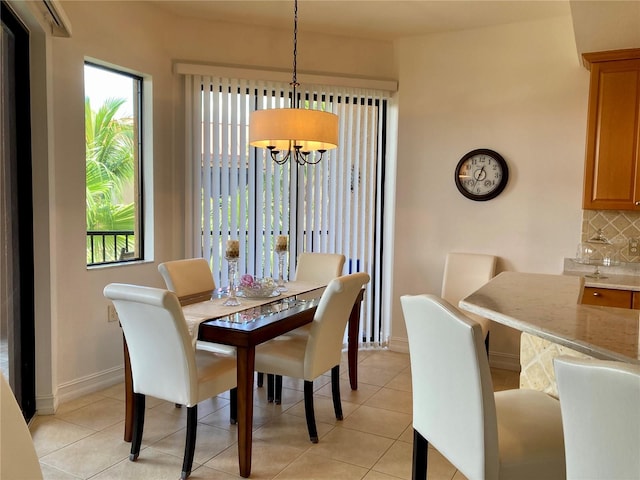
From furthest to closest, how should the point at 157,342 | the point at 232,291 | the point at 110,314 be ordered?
the point at 110,314 → the point at 232,291 → the point at 157,342

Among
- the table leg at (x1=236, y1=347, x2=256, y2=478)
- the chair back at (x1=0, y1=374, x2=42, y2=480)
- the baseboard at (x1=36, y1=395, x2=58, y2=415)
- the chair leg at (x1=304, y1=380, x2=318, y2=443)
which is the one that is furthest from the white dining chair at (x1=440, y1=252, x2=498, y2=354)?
the chair back at (x1=0, y1=374, x2=42, y2=480)

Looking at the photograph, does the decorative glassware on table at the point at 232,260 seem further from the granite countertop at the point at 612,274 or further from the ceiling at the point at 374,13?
the granite countertop at the point at 612,274

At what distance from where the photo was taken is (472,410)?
143cm

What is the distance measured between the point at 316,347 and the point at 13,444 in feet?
6.08

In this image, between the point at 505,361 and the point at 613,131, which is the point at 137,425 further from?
the point at 613,131

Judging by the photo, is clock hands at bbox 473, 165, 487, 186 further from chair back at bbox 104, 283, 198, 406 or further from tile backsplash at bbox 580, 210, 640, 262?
chair back at bbox 104, 283, 198, 406

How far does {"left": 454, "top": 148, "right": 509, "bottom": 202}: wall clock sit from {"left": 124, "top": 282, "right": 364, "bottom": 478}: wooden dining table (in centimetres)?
196

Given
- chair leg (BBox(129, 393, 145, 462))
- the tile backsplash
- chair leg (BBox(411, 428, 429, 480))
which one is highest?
the tile backsplash

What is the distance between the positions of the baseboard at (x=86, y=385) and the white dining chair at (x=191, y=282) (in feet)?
3.13

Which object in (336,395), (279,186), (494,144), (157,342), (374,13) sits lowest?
(336,395)

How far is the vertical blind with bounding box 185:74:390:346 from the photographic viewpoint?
4172 millimetres

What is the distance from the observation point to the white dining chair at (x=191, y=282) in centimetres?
305

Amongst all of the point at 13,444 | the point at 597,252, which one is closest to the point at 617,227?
the point at 597,252

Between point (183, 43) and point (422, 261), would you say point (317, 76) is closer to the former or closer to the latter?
point (183, 43)
